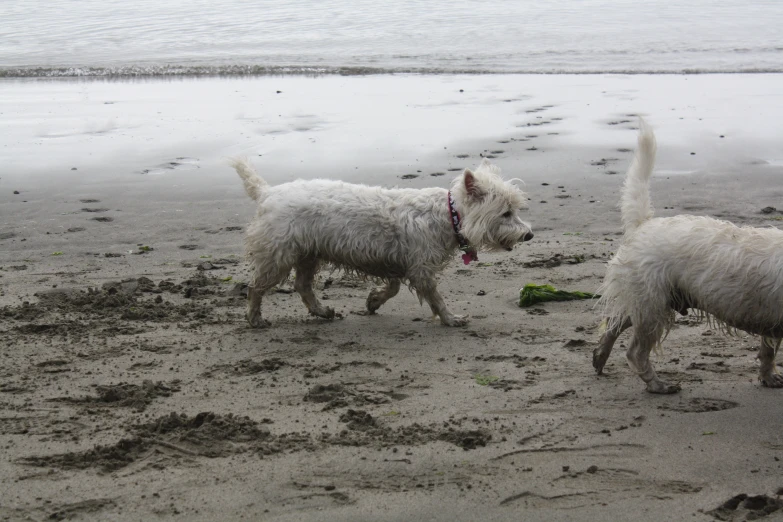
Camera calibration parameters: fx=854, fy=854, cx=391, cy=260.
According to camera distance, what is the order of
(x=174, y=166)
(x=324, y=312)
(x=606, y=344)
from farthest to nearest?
(x=174, y=166), (x=324, y=312), (x=606, y=344)

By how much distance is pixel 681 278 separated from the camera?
4.84m

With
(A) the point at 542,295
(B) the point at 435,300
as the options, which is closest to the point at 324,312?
(B) the point at 435,300

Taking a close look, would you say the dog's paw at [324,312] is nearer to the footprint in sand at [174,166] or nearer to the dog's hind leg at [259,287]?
the dog's hind leg at [259,287]

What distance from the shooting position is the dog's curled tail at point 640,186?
5082 mm

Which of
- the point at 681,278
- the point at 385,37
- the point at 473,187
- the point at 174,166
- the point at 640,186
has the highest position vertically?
the point at 385,37

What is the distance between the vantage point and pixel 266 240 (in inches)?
258

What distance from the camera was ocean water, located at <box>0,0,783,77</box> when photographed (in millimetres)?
19625

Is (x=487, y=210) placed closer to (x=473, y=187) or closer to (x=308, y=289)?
(x=473, y=187)

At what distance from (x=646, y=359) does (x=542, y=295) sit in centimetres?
174

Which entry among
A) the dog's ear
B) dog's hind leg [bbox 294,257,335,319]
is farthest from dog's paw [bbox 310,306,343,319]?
the dog's ear

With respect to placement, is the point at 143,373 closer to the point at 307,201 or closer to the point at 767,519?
the point at 307,201

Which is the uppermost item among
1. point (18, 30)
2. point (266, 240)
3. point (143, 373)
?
point (18, 30)

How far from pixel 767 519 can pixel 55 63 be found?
20341mm

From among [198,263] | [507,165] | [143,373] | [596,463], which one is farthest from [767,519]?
[507,165]
